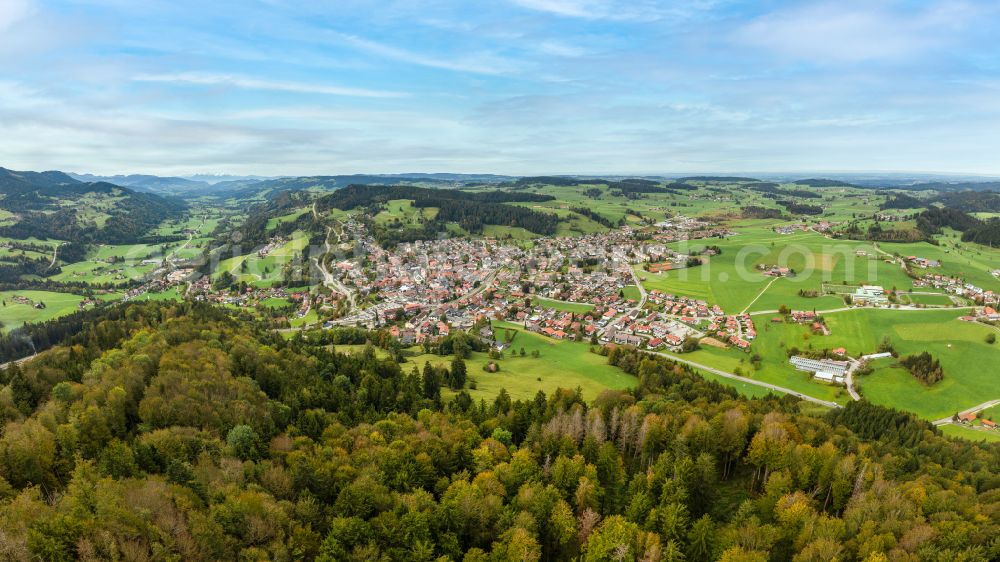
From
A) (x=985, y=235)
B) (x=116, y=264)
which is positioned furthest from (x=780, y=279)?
(x=116, y=264)

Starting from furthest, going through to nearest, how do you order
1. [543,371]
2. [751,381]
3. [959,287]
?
[959,287]
[543,371]
[751,381]

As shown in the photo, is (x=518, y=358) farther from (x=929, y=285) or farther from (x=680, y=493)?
(x=929, y=285)

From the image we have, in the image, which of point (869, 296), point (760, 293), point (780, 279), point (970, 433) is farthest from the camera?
point (780, 279)

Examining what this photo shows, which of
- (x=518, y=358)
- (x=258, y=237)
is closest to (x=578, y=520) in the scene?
(x=518, y=358)

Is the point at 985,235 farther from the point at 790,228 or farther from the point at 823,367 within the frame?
the point at 823,367

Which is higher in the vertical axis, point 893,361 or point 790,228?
point 790,228

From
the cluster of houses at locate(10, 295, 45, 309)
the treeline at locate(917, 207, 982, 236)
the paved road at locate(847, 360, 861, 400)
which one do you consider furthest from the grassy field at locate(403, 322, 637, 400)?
the treeline at locate(917, 207, 982, 236)

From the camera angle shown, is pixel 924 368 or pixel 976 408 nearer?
pixel 976 408
